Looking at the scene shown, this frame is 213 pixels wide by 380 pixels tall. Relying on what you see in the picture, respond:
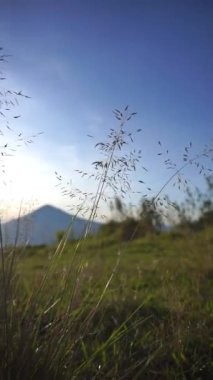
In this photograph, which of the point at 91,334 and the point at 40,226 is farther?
the point at 40,226

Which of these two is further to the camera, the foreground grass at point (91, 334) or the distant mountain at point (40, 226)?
the distant mountain at point (40, 226)

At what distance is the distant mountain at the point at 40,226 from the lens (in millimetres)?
2826

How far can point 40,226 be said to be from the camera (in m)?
3.66

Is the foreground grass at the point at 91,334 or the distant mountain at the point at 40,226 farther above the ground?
the distant mountain at the point at 40,226

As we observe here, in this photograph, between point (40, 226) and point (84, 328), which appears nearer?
point (84, 328)

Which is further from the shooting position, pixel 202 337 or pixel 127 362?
pixel 202 337

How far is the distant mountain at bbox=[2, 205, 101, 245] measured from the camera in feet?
9.27

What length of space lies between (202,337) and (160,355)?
58 cm

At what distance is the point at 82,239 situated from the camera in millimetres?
2621

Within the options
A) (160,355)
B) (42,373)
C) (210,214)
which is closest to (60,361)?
(42,373)

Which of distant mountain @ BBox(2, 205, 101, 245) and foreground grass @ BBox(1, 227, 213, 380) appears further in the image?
distant mountain @ BBox(2, 205, 101, 245)

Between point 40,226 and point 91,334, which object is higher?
point 40,226

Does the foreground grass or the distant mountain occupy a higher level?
the distant mountain

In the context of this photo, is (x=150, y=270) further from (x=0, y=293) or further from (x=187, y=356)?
(x=0, y=293)
